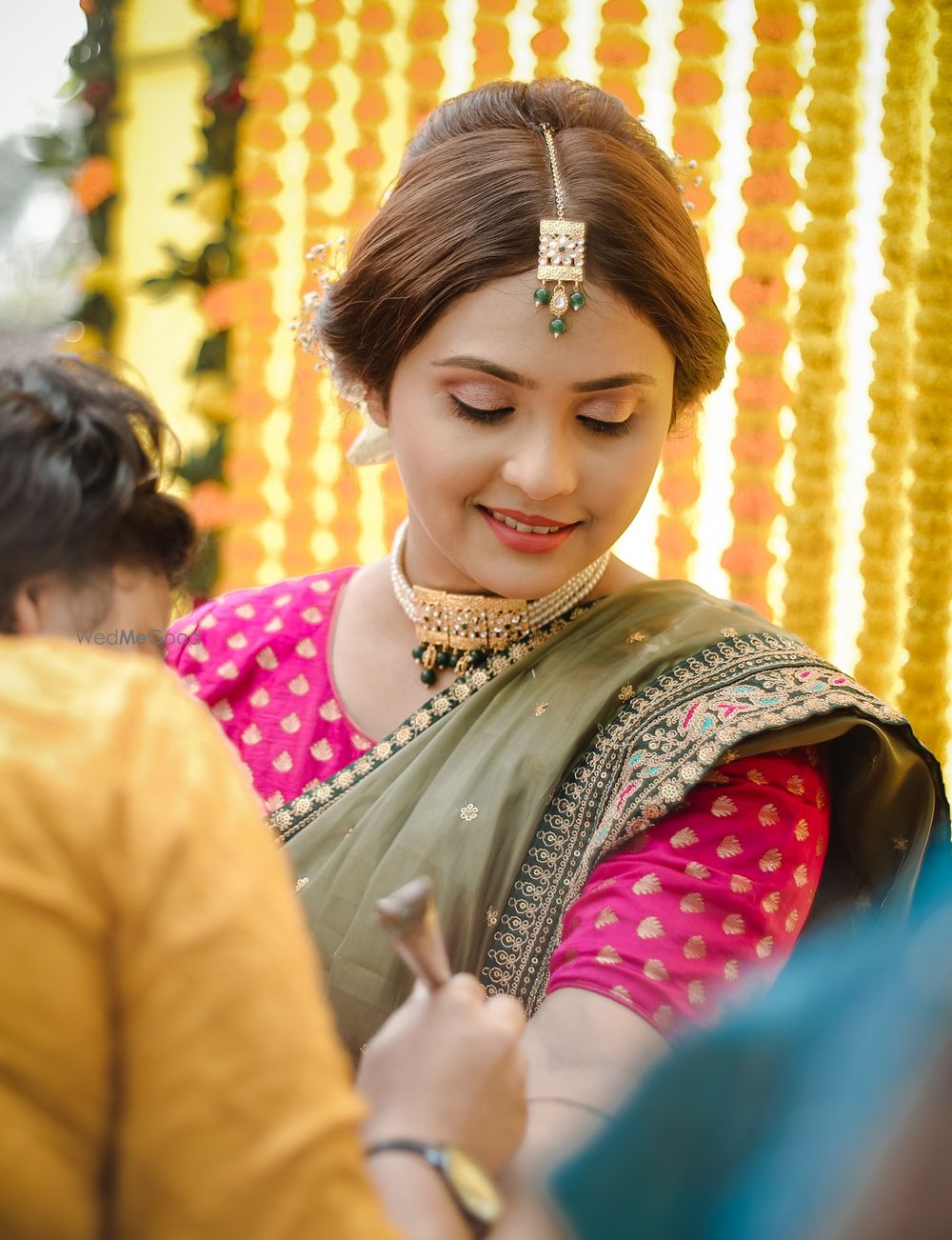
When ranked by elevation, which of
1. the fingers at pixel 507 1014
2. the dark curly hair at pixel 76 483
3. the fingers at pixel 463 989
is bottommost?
the fingers at pixel 507 1014

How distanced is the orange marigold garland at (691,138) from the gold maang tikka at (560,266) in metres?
0.77

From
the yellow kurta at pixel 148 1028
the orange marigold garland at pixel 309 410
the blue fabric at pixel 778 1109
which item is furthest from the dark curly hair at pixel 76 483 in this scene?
the orange marigold garland at pixel 309 410

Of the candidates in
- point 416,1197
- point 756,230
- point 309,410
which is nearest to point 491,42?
point 756,230

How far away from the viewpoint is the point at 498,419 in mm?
1325

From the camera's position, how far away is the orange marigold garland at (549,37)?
83.6 inches

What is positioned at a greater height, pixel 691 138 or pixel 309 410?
pixel 691 138

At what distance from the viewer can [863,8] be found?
79.0 inches

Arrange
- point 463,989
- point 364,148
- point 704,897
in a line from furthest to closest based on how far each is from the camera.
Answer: point 364,148
point 704,897
point 463,989

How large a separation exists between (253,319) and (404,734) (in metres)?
1.22

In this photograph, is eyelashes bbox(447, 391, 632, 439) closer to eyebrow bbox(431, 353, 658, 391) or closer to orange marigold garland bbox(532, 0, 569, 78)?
eyebrow bbox(431, 353, 658, 391)

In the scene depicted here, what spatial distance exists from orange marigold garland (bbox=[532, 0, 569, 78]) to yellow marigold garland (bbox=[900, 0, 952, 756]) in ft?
1.99

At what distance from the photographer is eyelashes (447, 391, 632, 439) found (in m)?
1.33

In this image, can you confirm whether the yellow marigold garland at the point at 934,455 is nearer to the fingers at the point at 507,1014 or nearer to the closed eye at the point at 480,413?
the closed eye at the point at 480,413

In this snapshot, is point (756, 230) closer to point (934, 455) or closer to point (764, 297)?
point (764, 297)
